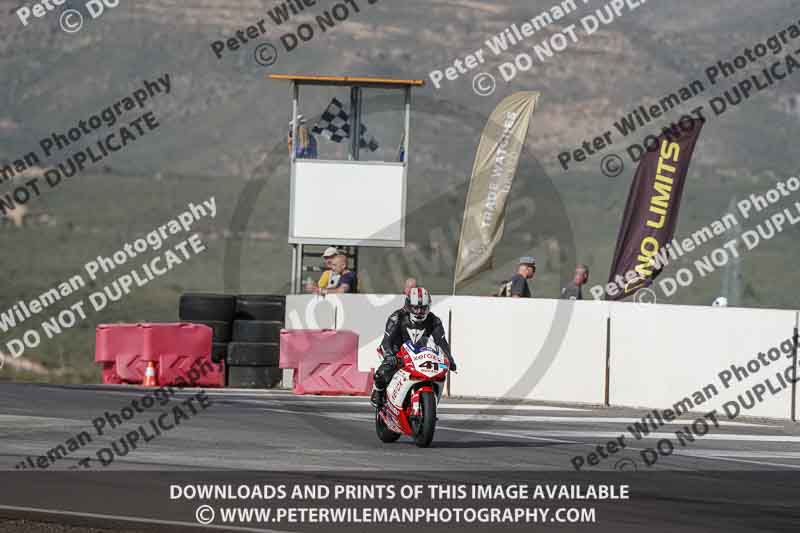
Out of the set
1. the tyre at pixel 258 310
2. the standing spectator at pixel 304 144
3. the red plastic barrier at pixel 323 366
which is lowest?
the red plastic barrier at pixel 323 366

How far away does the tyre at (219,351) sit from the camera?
902 inches

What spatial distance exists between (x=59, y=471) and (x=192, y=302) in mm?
11922

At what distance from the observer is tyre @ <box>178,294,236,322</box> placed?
23.0 m

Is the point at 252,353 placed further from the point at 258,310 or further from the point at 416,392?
the point at 416,392

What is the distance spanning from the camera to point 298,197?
26.3 metres

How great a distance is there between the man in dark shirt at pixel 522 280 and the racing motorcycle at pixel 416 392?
7.56 metres

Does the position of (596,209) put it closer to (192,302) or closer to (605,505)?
(192,302)

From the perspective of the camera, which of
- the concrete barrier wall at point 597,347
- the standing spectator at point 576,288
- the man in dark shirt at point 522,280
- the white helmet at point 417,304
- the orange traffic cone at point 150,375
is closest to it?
the white helmet at point 417,304

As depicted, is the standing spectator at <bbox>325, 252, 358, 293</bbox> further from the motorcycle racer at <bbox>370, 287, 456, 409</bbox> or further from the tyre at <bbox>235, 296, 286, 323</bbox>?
the motorcycle racer at <bbox>370, 287, 456, 409</bbox>

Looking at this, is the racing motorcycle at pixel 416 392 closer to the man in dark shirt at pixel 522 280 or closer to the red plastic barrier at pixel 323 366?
the red plastic barrier at pixel 323 366

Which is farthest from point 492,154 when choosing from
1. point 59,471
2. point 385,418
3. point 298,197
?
point 59,471

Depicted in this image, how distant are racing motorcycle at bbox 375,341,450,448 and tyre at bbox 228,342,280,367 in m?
8.83

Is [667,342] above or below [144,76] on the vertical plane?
below

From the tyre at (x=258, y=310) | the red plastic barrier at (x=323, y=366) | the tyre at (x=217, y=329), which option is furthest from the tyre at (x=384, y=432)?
the tyre at (x=258, y=310)
